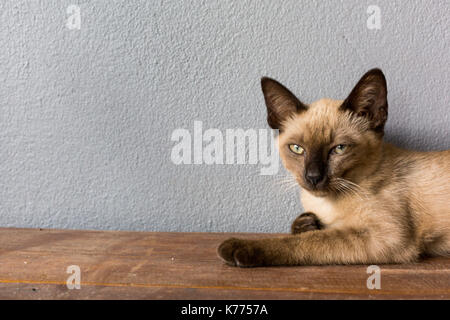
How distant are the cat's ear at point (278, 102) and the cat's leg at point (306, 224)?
0.98 ft

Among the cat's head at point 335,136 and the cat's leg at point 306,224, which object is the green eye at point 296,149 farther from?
the cat's leg at point 306,224

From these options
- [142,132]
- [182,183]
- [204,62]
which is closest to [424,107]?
[204,62]

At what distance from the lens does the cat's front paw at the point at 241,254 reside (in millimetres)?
1107

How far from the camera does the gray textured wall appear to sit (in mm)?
1501

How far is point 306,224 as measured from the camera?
4.44 ft

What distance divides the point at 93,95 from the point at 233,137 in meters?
0.53

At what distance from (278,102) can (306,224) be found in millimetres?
395
